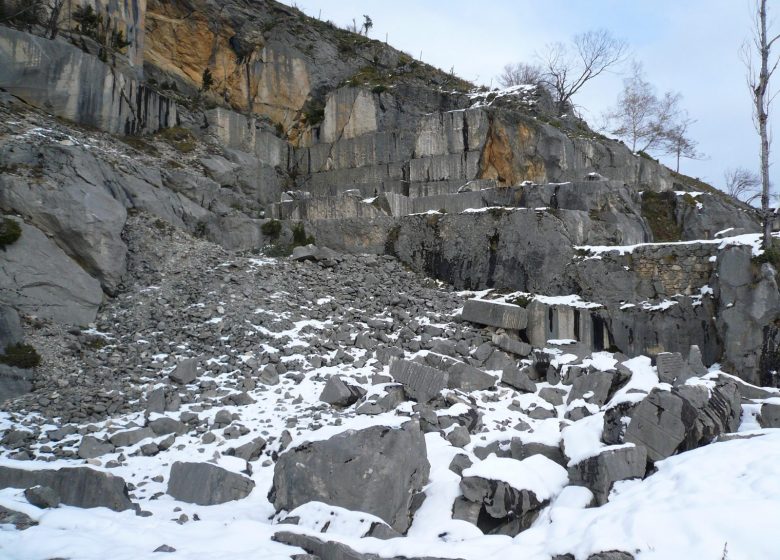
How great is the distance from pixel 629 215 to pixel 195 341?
1215 cm

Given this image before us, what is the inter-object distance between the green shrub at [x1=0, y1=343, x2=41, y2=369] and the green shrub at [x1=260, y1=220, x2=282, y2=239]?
760cm

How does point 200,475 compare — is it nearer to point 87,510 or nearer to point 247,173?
point 87,510

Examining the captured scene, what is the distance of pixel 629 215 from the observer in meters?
14.4

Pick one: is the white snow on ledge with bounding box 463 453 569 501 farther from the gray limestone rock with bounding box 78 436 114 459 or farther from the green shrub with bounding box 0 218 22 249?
the green shrub with bounding box 0 218 22 249

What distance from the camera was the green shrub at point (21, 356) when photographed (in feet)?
26.0

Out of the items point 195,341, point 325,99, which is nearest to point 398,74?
point 325,99

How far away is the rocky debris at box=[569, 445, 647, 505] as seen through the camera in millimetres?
5496

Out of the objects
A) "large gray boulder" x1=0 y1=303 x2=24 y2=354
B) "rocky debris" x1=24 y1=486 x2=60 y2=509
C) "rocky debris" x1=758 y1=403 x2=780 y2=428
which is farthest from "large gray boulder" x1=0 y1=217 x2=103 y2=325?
"rocky debris" x1=758 y1=403 x2=780 y2=428

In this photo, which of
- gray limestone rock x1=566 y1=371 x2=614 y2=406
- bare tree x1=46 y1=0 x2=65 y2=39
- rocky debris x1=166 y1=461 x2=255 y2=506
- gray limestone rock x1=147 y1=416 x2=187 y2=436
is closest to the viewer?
rocky debris x1=166 y1=461 x2=255 y2=506

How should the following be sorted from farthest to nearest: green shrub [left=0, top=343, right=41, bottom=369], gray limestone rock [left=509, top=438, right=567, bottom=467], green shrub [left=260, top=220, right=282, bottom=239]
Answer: green shrub [left=260, top=220, right=282, bottom=239], green shrub [left=0, top=343, right=41, bottom=369], gray limestone rock [left=509, top=438, right=567, bottom=467]

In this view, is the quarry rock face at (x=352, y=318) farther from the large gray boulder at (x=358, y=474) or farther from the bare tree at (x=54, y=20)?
the bare tree at (x=54, y=20)

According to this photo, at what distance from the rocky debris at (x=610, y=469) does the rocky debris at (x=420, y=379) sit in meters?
2.98

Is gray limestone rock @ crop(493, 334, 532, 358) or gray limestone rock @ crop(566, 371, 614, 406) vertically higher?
gray limestone rock @ crop(493, 334, 532, 358)

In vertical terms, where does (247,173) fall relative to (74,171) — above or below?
above
